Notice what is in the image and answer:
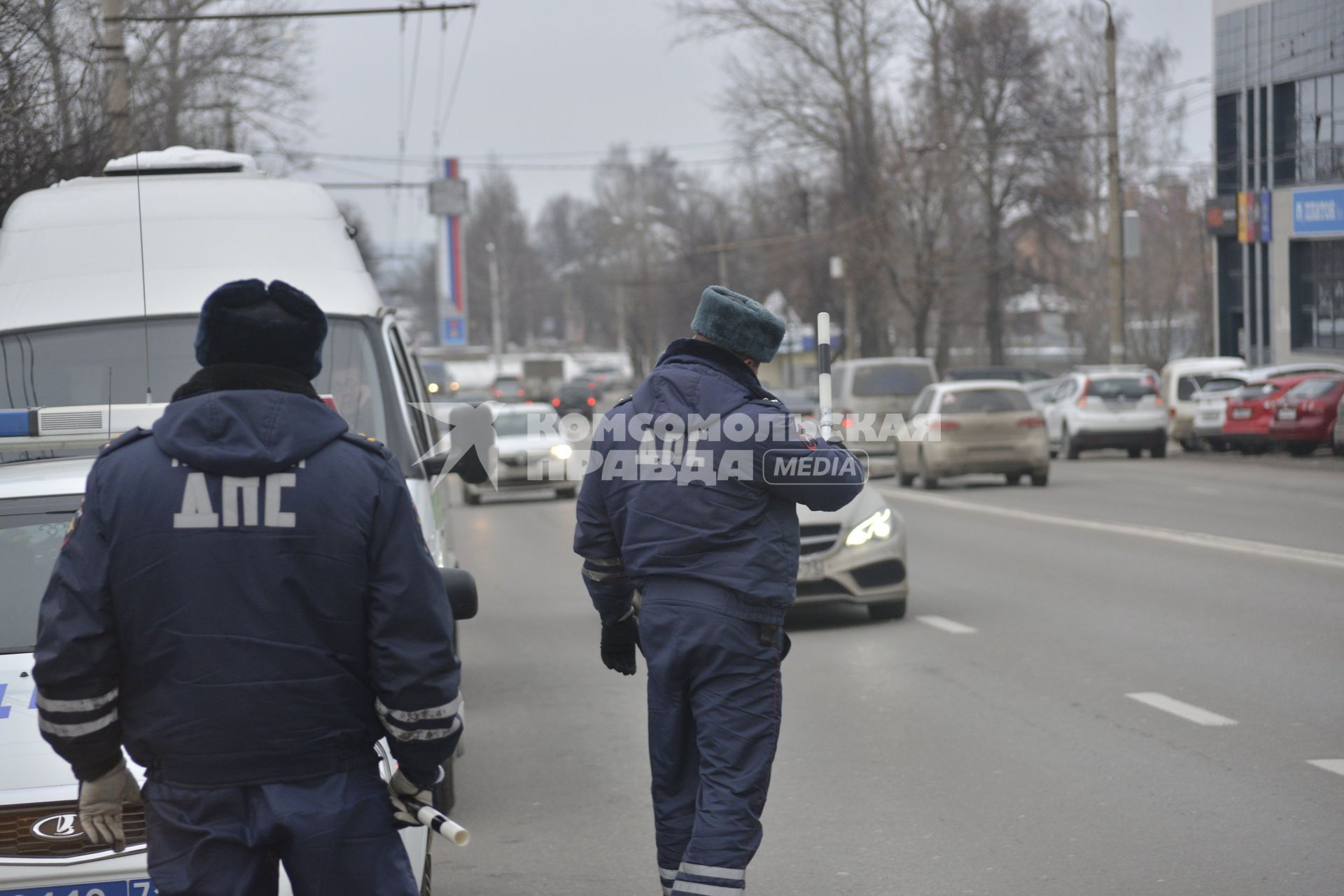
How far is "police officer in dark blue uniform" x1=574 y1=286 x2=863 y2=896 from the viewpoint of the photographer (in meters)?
4.20

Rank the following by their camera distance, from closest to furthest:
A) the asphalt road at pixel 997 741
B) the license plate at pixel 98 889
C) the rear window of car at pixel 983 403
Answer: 1. the license plate at pixel 98 889
2. the asphalt road at pixel 997 741
3. the rear window of car at pixel 983 403

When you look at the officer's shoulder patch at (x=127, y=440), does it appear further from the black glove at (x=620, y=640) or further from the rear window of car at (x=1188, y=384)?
the rear window of car at (x=1188, y=384)

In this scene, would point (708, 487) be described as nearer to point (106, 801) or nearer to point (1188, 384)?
point (106, 801)

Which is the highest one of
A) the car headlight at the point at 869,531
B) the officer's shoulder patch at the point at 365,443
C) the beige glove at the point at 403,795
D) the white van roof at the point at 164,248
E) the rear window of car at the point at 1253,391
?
the white van roof at the point at 164,248

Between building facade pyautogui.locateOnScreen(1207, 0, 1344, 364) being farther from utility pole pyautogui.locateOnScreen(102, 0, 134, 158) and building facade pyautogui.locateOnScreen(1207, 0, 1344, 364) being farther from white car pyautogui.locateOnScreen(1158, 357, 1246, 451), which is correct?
utility pole pyautogui.locateOnScreen(102, 0, 134, 158)

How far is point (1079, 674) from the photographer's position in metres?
8.78

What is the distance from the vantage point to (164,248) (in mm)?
7492

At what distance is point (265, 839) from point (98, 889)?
1102 mm

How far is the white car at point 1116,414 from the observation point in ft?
98.7

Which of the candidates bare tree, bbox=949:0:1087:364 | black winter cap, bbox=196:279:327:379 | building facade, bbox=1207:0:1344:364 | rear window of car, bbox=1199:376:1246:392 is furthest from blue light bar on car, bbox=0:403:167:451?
bare tree, bbox=949:0:1087:364

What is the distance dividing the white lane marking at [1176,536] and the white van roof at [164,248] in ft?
29.0

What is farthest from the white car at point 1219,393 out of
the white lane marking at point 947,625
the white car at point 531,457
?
the white lane marking at point 947,625

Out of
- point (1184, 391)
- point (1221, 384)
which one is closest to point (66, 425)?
point (1221, 384)

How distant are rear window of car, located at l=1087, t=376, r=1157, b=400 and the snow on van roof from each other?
941 inches
